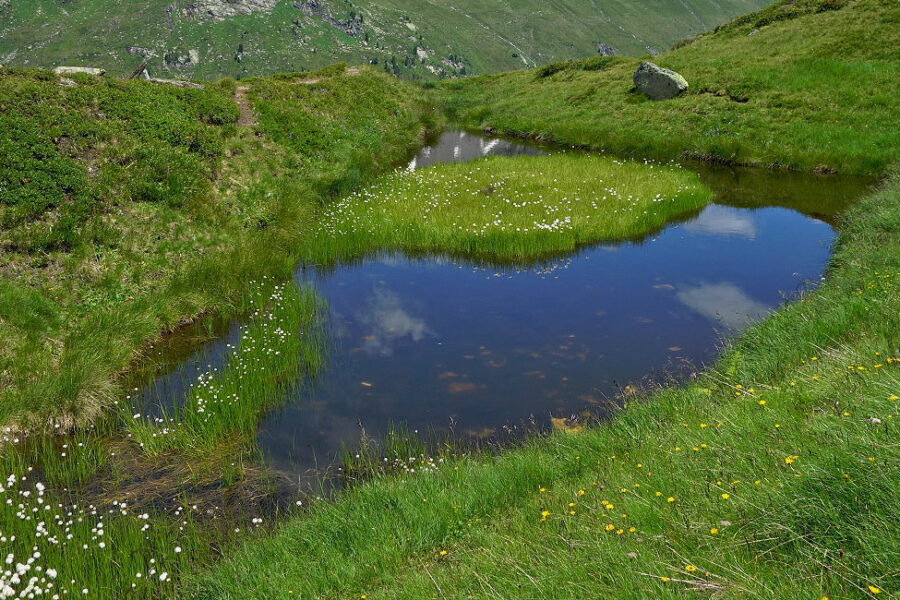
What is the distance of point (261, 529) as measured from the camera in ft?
23.2

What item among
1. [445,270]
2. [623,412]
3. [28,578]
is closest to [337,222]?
[445,270]

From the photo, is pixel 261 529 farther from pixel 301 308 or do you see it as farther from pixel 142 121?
pixel 142 121

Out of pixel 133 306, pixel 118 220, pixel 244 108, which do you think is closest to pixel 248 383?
pixel 133 306

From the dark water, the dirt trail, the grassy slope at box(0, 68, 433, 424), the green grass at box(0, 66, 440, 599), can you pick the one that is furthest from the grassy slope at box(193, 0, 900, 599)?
the dirt trail

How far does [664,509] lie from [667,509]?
0.09 feet

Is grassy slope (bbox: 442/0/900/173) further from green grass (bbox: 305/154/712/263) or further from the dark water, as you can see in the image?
the dark water

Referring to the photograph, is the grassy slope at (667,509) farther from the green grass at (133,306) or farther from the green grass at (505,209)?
the green grass at (505,209)

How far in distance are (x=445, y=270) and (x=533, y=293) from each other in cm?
329

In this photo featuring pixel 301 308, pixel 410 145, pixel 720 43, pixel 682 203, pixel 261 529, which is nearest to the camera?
pixel 261 529

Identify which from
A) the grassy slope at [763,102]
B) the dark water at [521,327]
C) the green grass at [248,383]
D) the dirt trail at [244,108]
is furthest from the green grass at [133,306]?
the grassy slope at [763,102]

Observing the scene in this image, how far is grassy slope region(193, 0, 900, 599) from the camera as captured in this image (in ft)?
12.7

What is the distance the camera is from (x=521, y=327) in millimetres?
13172

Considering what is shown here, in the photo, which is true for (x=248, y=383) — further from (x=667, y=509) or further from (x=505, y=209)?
(x=505, y=209)

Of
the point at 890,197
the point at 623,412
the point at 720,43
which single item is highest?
the point at 720,43
